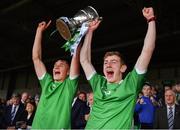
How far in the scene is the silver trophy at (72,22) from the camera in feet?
10.5

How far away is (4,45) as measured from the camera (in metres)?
15.5

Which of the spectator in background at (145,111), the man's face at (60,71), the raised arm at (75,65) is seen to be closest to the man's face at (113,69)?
the raised arm at (75,65)

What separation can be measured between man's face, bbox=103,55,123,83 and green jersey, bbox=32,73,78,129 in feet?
1.59

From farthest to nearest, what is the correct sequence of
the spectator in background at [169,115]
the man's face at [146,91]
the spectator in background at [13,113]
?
the spectator in background at [13,113] → the man's face at [146,91] → the spectator in background at [169,115]

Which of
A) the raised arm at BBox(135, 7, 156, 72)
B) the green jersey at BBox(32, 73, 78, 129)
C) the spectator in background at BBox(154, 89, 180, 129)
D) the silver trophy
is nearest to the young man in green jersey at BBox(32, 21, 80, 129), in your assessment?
the green jersey at BBox(32, 73, 78, 129)

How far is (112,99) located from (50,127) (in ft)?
2.50

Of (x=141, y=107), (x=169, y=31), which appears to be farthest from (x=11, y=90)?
(x=141, y=107)

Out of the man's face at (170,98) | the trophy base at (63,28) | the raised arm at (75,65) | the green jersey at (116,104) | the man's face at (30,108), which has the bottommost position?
the green jersey at (116,104)

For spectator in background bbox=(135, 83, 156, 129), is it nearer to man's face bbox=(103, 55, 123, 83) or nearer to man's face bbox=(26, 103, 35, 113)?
man's face bbox=(26, 103, 35, 113)

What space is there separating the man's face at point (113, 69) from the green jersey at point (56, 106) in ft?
1.59

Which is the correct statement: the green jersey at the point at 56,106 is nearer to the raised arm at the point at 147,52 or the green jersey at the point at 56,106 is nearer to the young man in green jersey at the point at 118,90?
the young man in green jersey at the point at 118,90

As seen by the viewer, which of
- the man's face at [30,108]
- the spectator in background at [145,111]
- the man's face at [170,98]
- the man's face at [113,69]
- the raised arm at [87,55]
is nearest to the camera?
the man's face at [113,69]

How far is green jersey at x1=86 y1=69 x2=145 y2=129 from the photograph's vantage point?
8.34 feet

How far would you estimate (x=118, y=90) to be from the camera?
2654 millimetres
